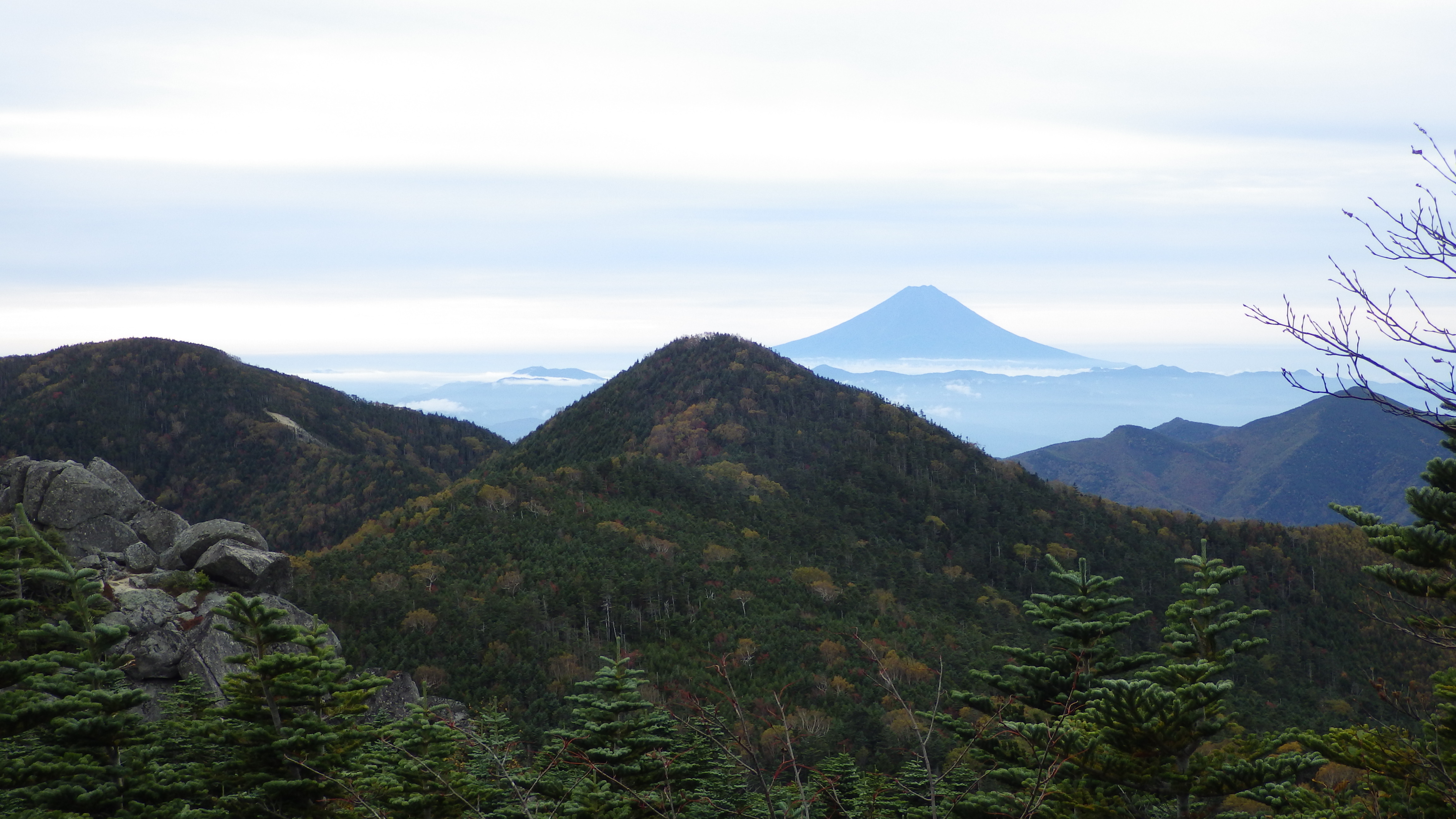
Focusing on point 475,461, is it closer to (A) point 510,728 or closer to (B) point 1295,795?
(A) point 510,728

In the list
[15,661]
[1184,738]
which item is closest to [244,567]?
[15,661]

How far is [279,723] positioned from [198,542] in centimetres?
2057

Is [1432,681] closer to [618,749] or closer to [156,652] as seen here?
[618,749]

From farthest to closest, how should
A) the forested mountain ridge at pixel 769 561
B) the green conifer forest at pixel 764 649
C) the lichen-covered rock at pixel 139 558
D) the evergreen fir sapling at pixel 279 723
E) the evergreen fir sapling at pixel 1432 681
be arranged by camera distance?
the forested mountain ridge at pixel 769 561
the lichen-covered rock at pixel 139 558
the evergreen fir sapling at pixel 279 723
the green conifer forest at pixel 764 649
the evergreen fir sapling at pixel 1432 681

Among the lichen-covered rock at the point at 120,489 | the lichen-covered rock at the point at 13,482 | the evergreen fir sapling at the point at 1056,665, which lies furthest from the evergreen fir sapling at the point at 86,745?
the lichen-covered rock at the point at 13,482

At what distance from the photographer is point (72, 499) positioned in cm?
3188

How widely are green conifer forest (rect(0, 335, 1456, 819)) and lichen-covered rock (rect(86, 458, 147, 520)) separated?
5364 mm

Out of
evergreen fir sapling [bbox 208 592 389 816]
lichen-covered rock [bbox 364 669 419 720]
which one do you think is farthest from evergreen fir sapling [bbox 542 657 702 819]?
lichen-covered rock [bbox 364 669 419 720]

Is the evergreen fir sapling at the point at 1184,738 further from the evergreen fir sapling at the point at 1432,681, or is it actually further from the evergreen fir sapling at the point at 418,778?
the evergreen fir sapling at the point at 418,778

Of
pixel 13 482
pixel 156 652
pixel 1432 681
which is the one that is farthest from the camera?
pixel 13 482

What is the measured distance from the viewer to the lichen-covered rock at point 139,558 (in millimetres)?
30203

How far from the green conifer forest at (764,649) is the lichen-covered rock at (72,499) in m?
3.99

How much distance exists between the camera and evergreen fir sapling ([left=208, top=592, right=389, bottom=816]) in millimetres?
13664

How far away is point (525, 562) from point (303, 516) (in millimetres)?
70922
